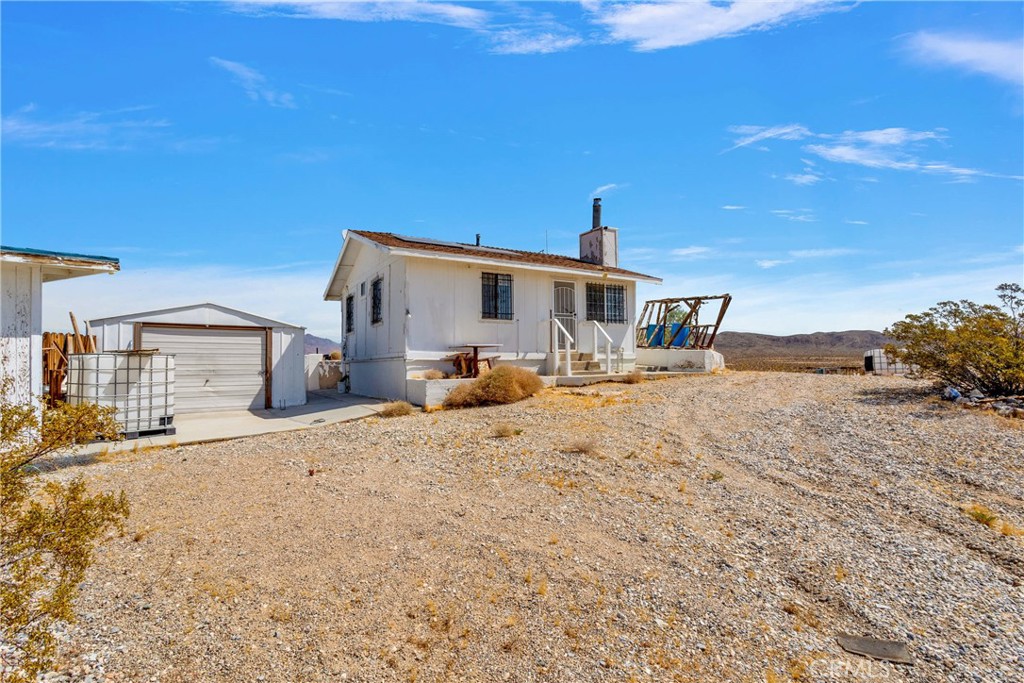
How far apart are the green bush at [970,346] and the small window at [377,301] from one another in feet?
42.8

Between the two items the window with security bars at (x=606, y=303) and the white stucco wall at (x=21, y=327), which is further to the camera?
the window with security bars at (x=606, y=303)

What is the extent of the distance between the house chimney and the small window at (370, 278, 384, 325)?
7.35m

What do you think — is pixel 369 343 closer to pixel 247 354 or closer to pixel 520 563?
pixel 247 354

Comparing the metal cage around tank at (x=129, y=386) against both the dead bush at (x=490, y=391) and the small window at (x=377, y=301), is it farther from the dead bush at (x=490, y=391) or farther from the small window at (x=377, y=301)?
the small window at (x=377, y=301)

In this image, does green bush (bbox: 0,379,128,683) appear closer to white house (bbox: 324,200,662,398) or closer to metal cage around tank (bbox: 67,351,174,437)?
metal cage around tank (bbox: 67,351,174,437)

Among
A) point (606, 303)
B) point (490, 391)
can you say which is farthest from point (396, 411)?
point (606, 303)

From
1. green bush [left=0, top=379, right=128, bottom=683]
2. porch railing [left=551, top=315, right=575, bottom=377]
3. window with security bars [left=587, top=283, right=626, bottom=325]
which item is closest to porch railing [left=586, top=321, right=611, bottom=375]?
window with security bars [left=587, top=283, right=626, bottom=325]

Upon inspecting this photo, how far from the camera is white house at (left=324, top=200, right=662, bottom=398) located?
1420 centimetres

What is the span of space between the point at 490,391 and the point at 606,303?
253 inches

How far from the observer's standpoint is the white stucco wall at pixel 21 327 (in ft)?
28.4

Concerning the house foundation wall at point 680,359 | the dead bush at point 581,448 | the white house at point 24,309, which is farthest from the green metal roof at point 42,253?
the house foundation wall at point 680,359

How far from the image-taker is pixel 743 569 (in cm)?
542

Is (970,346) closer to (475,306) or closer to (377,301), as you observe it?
(475,306)

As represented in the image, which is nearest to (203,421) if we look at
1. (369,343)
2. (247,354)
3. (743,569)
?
(247,354)
